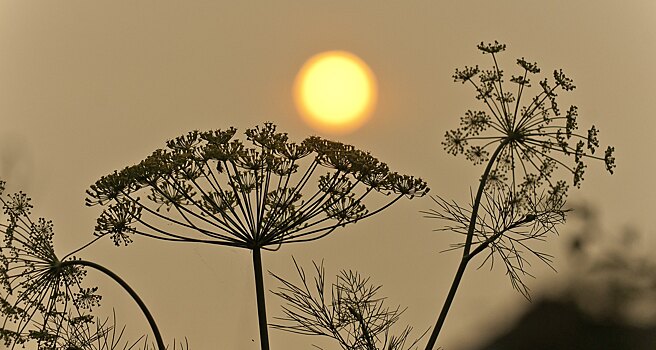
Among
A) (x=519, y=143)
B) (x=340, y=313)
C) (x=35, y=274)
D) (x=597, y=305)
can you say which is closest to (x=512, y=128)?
(x=519, y=143)

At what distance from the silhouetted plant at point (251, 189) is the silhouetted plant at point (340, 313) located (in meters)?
0.26

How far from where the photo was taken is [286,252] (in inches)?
94.4

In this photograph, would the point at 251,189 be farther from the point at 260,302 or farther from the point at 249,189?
the point at 260,302

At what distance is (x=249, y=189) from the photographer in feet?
5.91

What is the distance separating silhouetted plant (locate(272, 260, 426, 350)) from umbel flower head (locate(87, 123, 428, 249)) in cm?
26

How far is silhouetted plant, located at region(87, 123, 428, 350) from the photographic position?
1.76m

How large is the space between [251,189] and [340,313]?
0.41 m

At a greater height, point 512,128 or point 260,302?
point 512,128

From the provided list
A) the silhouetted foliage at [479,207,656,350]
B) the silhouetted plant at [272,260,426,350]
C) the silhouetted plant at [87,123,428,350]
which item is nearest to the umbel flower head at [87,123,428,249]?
the silhouetted plant at [87,123,428,350]

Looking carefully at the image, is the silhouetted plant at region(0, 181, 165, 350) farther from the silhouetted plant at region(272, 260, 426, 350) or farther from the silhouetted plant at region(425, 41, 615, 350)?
the silhouetted plant at region(425, 41, 615, 350)

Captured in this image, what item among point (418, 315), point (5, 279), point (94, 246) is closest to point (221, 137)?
point (5, 279)

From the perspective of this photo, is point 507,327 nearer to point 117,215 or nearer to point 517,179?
point 517,179

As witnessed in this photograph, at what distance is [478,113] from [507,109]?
0.06 m

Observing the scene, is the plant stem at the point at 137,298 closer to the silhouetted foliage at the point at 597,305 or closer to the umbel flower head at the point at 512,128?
the umbel flower head at the point at 512,128
